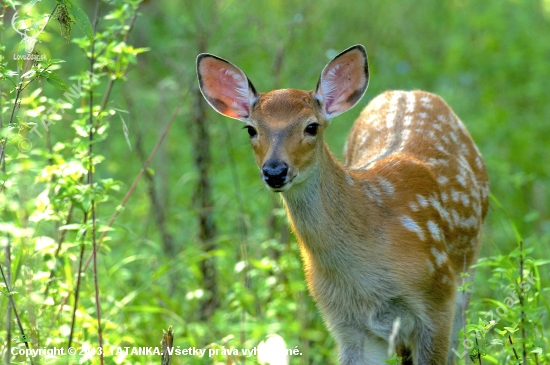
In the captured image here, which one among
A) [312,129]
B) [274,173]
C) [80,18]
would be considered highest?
[80,18]

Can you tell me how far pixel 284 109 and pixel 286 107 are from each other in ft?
0.07

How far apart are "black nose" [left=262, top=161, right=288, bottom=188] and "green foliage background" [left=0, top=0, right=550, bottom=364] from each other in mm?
644

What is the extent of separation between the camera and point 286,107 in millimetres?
4871

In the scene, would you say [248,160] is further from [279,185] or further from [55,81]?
[55,81]

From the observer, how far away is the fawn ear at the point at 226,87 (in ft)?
17.0

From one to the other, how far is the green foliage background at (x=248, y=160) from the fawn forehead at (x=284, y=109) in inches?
19.3

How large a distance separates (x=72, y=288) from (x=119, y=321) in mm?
630

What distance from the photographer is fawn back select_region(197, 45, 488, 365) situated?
189 inches

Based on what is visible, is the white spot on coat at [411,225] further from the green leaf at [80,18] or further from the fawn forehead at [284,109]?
the green leaf at [80,18]

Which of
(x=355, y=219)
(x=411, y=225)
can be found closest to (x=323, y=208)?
(x=355, y=219)

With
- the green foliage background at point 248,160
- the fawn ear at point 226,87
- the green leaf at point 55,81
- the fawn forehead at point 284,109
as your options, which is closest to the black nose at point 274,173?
the fawn forehead at point 284,109

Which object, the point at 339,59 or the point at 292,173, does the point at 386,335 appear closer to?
the point at 292,173

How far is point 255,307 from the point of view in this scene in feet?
19.5

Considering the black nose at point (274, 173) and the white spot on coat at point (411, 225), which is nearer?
the black nose at point (274, 173)
